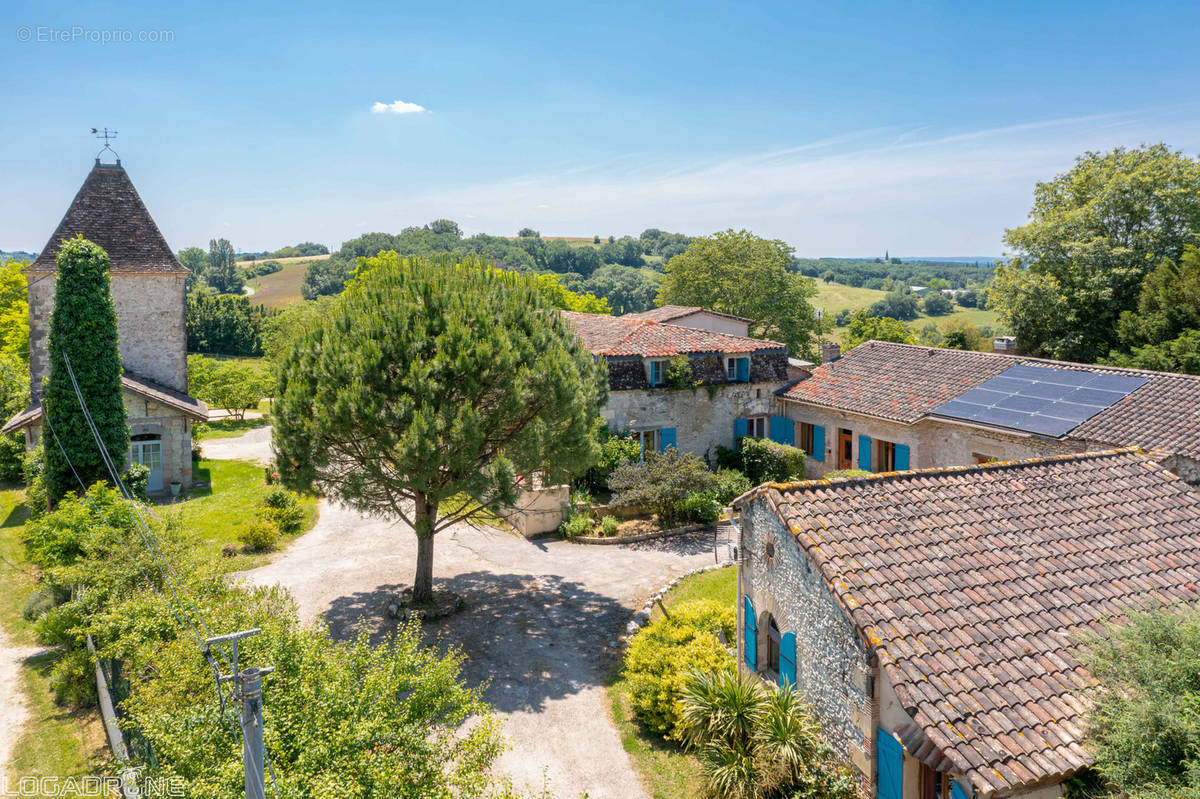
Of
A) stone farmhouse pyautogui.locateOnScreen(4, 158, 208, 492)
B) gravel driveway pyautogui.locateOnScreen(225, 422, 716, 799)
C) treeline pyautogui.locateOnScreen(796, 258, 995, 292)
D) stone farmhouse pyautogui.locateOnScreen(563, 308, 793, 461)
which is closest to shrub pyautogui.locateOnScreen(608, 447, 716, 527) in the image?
gravel driveway pyautogui.locateOnScreen(225, 422, 716, 799)

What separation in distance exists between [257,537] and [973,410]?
2312cm

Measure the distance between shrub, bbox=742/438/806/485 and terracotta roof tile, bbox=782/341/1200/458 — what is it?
237cm

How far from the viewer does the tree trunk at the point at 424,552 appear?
17.7 m

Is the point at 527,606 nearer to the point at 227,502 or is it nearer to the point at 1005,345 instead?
the point at 227,502

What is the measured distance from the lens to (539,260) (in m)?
120

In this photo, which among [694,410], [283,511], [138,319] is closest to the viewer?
[283,511]

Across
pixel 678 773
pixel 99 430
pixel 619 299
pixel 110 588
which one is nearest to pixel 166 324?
pixel 99 430

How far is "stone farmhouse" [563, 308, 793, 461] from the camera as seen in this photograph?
91.1 feet

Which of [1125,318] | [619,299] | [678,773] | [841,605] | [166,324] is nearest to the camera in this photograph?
[841,605]

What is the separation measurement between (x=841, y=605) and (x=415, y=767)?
571cm

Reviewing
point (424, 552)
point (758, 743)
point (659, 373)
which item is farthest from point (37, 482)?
point (758, 743)

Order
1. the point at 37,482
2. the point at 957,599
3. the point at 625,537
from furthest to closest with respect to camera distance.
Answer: the point at 37,482 → the point at 625,537 → the point at 957,599

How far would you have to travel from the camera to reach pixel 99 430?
2214cm

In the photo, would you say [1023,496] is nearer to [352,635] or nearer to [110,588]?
[352,635]
